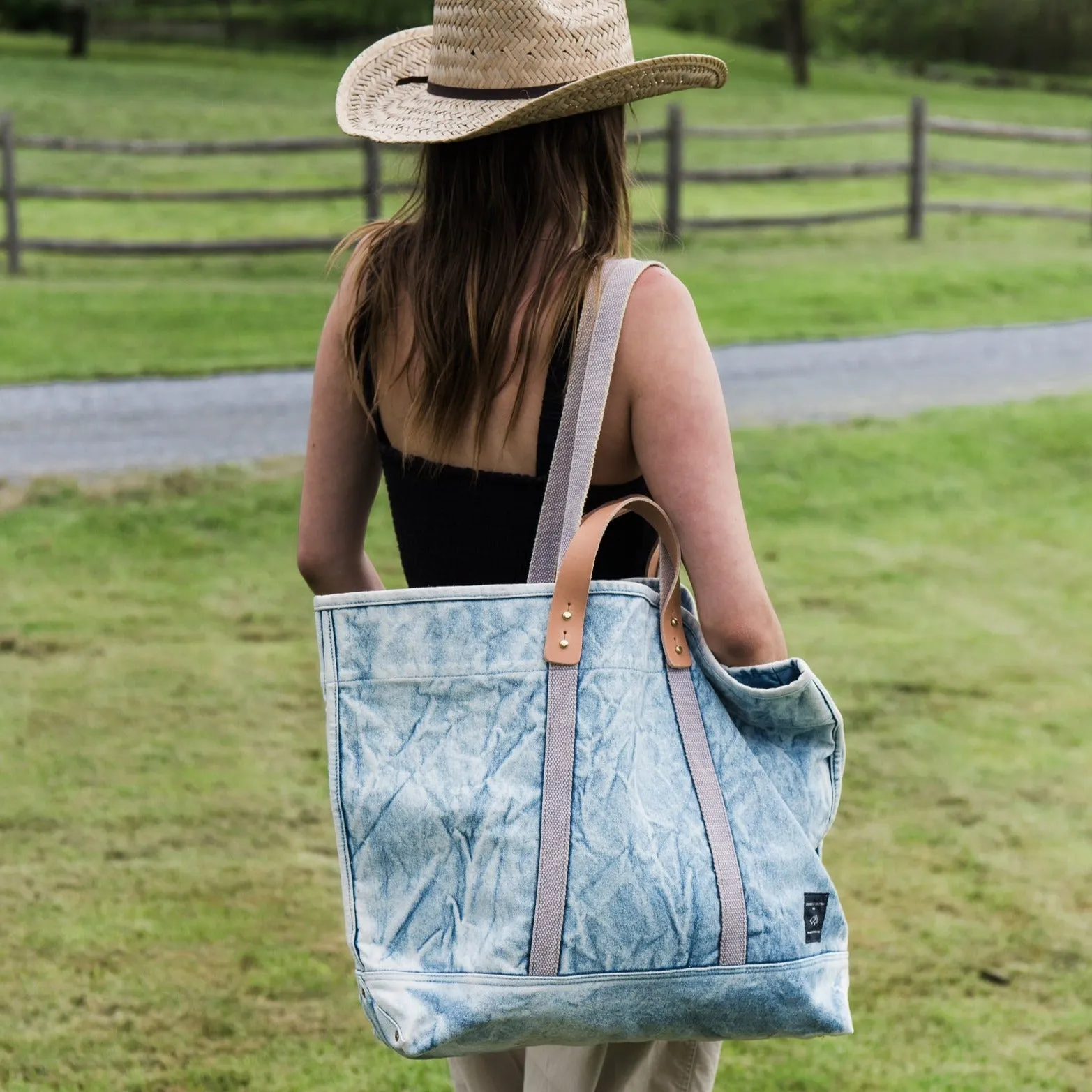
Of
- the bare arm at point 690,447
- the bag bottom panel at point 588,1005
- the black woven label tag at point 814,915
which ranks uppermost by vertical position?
the bare arm at point 690,447

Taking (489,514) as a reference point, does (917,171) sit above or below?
below

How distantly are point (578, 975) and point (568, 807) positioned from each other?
18cm

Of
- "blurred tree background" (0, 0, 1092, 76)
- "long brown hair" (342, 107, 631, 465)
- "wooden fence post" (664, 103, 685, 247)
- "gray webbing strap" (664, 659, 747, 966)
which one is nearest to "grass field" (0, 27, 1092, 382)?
"long brown hair" (342, 107, 631, 465)

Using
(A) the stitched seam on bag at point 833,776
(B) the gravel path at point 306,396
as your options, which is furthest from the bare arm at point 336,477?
(B) the gravel path at point 306,396

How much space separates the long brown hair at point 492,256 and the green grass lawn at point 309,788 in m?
1.75

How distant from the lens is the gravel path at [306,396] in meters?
8.07

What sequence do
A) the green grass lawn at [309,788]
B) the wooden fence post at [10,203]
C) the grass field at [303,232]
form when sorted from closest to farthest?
the green grass lawn at [309,788], the grass field at [303,232], the wooden fence post at [10,203]

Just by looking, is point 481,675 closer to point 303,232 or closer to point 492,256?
point 492,256

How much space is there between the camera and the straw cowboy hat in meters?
1.78

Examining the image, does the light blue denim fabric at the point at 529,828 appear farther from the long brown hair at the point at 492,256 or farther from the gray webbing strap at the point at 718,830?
the long brown hair at the point at 492,256

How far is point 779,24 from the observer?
61.5m

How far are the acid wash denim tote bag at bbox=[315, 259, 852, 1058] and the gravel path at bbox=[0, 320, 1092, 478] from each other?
6.33m

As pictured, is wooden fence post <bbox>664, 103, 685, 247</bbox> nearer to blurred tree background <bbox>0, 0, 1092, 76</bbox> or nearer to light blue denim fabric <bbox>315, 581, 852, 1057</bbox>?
light blue denim fabric <bbox>315, 581, 852, 1057</bbox>

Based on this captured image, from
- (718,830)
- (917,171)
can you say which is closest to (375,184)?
(917,171)
